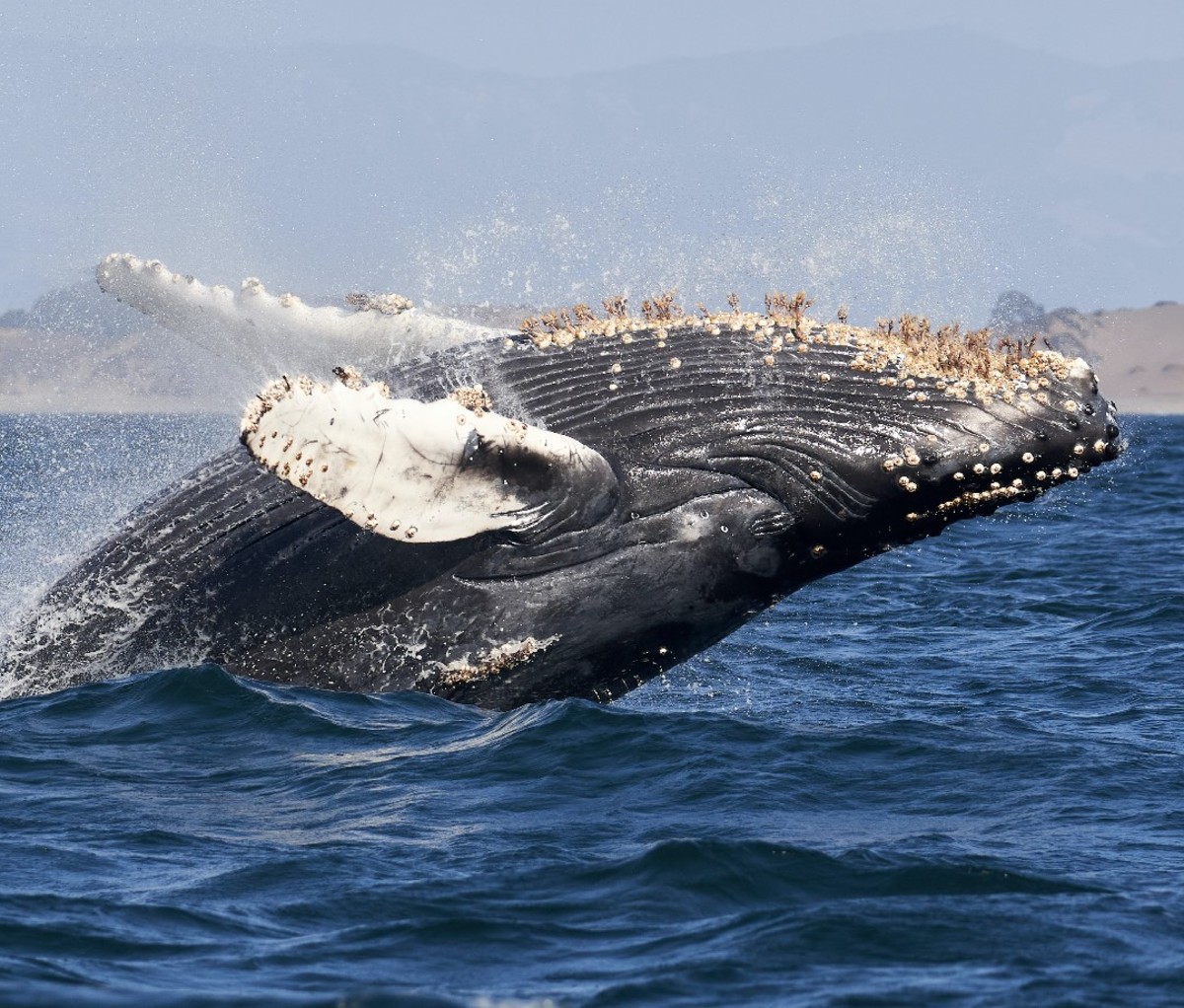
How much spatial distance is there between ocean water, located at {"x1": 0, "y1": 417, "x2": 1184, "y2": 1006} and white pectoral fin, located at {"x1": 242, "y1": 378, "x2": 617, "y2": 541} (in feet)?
5.02

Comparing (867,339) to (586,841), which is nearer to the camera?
(586,841)

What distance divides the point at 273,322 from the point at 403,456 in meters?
3.64

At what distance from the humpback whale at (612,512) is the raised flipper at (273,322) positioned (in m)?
Answer: 1.08

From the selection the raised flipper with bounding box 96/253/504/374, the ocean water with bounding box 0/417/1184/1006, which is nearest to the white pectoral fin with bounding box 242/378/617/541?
the ocean water with bounding box 0/417/1184/1006

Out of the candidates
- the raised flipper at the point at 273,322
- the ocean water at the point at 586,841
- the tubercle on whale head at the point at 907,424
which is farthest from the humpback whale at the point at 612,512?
the raised flipper at the point at 273,322

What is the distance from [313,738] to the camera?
33.4 ft

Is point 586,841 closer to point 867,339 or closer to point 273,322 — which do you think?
point 867,339

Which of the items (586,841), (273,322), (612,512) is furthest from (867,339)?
(273,322)

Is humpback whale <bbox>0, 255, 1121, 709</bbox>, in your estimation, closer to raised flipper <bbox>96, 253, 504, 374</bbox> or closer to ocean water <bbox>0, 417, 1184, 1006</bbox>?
ocean water <bbox>0, 417, 1184, 1006</bbox>

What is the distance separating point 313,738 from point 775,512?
9.88ft

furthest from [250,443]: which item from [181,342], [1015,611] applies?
[1015,611]

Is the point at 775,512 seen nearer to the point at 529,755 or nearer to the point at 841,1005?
the point at 529,755

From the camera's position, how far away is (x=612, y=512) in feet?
32.8

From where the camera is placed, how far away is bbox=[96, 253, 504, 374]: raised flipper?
1173cm
